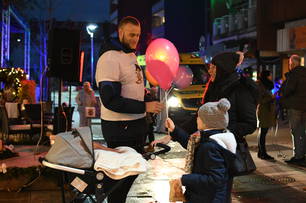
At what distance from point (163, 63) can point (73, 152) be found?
5.91 feet

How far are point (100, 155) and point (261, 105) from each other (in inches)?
265

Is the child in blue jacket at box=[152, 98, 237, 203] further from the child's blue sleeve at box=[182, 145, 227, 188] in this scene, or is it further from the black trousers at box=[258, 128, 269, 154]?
the black trousers at box=[258, 128, 269, 154]

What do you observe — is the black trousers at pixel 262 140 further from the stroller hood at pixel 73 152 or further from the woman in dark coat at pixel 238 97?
the stroller hood at pixel 73 152

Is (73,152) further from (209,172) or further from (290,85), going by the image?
(290,85)

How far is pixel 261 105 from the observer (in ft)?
31.5

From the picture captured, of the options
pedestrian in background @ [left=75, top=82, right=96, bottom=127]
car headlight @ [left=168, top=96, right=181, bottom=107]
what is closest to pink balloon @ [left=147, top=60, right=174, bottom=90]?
pedestrian in background @ [left=75, top=82, right=96, bottom=127]

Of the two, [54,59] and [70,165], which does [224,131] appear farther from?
[54,59]

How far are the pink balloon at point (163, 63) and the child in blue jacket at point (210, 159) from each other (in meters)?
1.29

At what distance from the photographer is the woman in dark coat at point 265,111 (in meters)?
9.33

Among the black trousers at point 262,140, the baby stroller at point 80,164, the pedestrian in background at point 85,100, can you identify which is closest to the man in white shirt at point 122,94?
the baby stroller at point 80,164

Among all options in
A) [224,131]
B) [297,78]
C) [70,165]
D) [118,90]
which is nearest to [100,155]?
[70,165]

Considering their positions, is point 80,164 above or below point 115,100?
below

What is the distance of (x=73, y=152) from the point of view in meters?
3.40

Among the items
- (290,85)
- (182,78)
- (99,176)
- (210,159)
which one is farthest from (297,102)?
(99,176)
